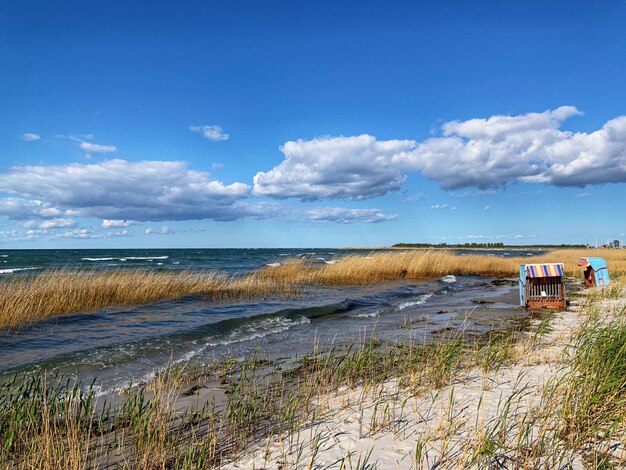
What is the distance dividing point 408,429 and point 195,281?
46.6ft

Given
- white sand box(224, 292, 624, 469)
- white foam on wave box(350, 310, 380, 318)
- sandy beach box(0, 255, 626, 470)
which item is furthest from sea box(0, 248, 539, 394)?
white sand box(224, 292, 624, 469)

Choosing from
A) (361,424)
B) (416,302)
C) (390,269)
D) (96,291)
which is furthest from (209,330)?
(390,269)

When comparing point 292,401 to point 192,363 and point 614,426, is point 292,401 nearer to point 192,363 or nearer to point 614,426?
point 614,426

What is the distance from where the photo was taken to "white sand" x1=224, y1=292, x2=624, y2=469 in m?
3.07

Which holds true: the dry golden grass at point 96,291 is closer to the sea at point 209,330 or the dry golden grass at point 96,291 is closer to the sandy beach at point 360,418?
the sea at point 209,330

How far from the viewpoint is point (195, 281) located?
16.7 meters

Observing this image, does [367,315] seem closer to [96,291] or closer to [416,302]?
[416,302]

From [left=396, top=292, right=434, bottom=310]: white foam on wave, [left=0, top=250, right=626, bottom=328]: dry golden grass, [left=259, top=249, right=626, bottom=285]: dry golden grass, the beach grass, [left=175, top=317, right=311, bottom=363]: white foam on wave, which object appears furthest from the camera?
[left=259, top=249, right=626, bottom=285]: dry golden grass

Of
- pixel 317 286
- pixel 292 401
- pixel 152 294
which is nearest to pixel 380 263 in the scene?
pixel 317 286

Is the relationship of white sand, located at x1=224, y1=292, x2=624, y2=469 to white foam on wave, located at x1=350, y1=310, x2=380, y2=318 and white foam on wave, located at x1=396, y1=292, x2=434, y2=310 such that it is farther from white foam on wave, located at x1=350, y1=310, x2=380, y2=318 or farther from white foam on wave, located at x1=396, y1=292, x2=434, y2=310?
white foam on wave, located at x1=396, y1=292, x2=434, y2=310

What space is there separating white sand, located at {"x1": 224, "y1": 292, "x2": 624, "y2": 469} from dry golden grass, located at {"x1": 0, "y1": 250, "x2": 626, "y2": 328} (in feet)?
31.7

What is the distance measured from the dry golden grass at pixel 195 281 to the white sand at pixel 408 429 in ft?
31.7

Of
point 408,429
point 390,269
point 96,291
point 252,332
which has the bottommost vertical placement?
point 252,332

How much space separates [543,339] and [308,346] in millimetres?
4356
